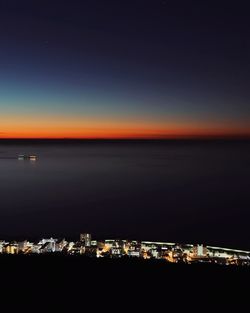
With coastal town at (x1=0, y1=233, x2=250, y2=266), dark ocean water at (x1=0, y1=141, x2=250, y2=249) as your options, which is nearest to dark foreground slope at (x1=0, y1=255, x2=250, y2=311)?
coastal town at (x1=0, y1=233, x2=250, y2=266)

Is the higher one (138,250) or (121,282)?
(121,282)

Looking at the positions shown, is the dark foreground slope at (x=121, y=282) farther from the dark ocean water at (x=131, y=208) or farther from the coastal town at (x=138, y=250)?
the dark ocean water at (x=131, y=208)

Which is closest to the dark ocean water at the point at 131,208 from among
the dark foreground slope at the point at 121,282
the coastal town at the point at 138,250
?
the coastal town at the point at 138,250

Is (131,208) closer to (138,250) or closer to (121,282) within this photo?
(138,250)

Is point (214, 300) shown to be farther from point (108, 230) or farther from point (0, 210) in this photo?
point (0, 210)

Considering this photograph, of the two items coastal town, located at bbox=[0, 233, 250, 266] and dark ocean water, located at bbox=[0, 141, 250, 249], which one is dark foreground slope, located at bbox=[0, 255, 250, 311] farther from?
dark ocean water, located at bbox=[0, 141, 250, 249]

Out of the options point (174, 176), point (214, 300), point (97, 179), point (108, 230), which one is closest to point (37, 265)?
point (214, 300)

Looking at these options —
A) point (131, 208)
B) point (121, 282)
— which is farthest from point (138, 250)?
→ point (131, 208)

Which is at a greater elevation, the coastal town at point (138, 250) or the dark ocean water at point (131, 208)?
the coastal town at point (138, 250)
